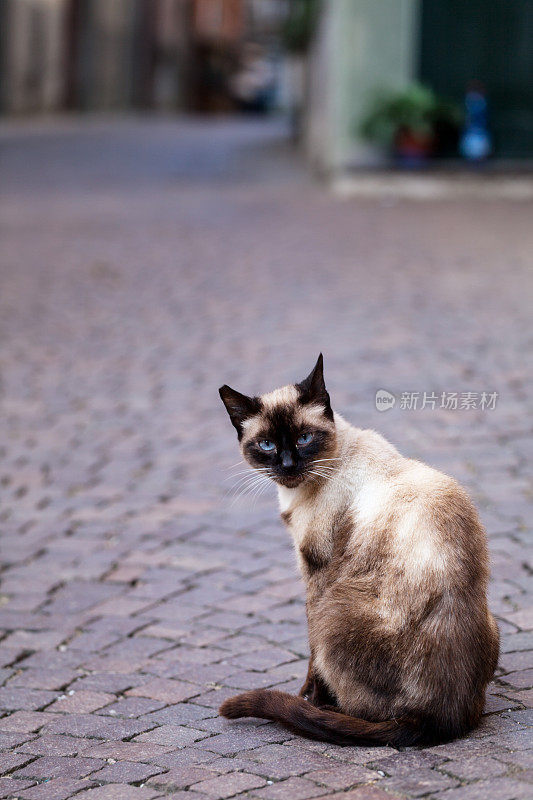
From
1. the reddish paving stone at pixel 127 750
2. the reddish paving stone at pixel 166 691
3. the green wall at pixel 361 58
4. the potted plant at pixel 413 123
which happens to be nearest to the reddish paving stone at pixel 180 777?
the reddish paving stone at pixel 127 750

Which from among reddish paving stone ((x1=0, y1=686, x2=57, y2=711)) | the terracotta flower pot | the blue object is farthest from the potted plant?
reddish paving stone ((x1=0, y1=686, x2=57, y2=711))

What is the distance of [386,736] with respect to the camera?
2.94 meters

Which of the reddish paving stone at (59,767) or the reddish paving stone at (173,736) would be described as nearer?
the reddish paving stone at (59,767)

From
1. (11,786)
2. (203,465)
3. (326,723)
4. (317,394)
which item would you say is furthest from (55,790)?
(203,465)

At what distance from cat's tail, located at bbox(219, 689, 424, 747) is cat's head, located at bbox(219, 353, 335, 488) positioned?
63 cm

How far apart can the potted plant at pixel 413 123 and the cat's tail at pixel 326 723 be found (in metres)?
15.4

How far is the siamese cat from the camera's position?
9.46 feet

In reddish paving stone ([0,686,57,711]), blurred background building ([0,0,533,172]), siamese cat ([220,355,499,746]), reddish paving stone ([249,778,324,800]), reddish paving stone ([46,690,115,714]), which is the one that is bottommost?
reddish paving stone ([0,686,57,711])

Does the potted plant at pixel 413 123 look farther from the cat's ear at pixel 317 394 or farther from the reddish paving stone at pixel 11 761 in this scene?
the reddish paving stone at pixel 11 761

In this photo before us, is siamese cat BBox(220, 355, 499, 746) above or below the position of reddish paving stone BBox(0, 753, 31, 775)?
above

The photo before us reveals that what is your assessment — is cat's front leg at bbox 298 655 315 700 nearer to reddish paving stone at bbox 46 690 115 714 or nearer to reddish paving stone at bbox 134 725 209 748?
reddish paving stone at bbox 134 725 209 748

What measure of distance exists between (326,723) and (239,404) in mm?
994

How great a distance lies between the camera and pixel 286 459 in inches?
128

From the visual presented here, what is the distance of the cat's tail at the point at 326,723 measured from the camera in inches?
116
